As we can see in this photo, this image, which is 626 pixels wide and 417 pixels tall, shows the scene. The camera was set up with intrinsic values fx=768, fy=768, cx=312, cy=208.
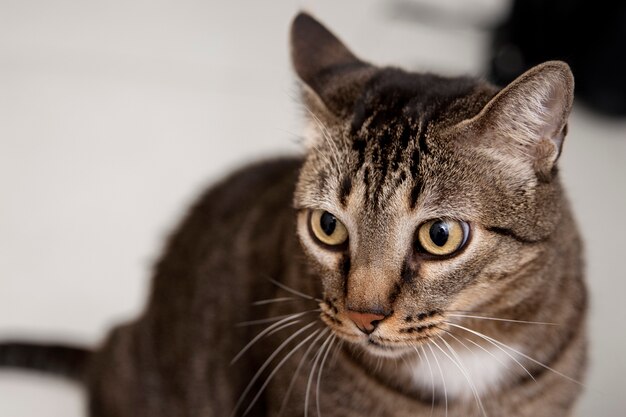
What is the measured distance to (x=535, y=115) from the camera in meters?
0.97

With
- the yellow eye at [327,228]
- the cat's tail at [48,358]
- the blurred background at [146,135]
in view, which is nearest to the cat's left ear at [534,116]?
the yellow eye at [327,228]

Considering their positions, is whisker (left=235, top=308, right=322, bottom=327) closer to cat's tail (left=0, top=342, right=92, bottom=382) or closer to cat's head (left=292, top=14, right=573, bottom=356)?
cat's head (left=292, top=14, right=573, bottom=356)

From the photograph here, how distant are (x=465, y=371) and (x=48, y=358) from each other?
3.34ft

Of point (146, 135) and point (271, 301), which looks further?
point (146, 135)

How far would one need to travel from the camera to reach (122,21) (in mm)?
2705

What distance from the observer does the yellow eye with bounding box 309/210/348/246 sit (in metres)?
1.05

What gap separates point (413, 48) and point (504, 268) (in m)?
1.67

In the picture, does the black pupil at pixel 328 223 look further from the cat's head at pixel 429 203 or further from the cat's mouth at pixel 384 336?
the cat's mouth at pixel 384 336

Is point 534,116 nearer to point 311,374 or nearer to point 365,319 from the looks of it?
point 365,319

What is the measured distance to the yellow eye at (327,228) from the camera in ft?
3.46

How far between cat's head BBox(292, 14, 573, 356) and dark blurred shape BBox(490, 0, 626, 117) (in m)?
1.24

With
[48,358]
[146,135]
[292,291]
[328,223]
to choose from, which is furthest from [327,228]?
[146,135]

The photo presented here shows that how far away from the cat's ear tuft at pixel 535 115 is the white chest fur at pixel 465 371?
30 cm

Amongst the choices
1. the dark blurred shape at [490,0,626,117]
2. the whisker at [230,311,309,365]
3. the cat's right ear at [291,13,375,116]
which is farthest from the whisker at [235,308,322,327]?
the dark blurred shape at [490,0,626,117]
